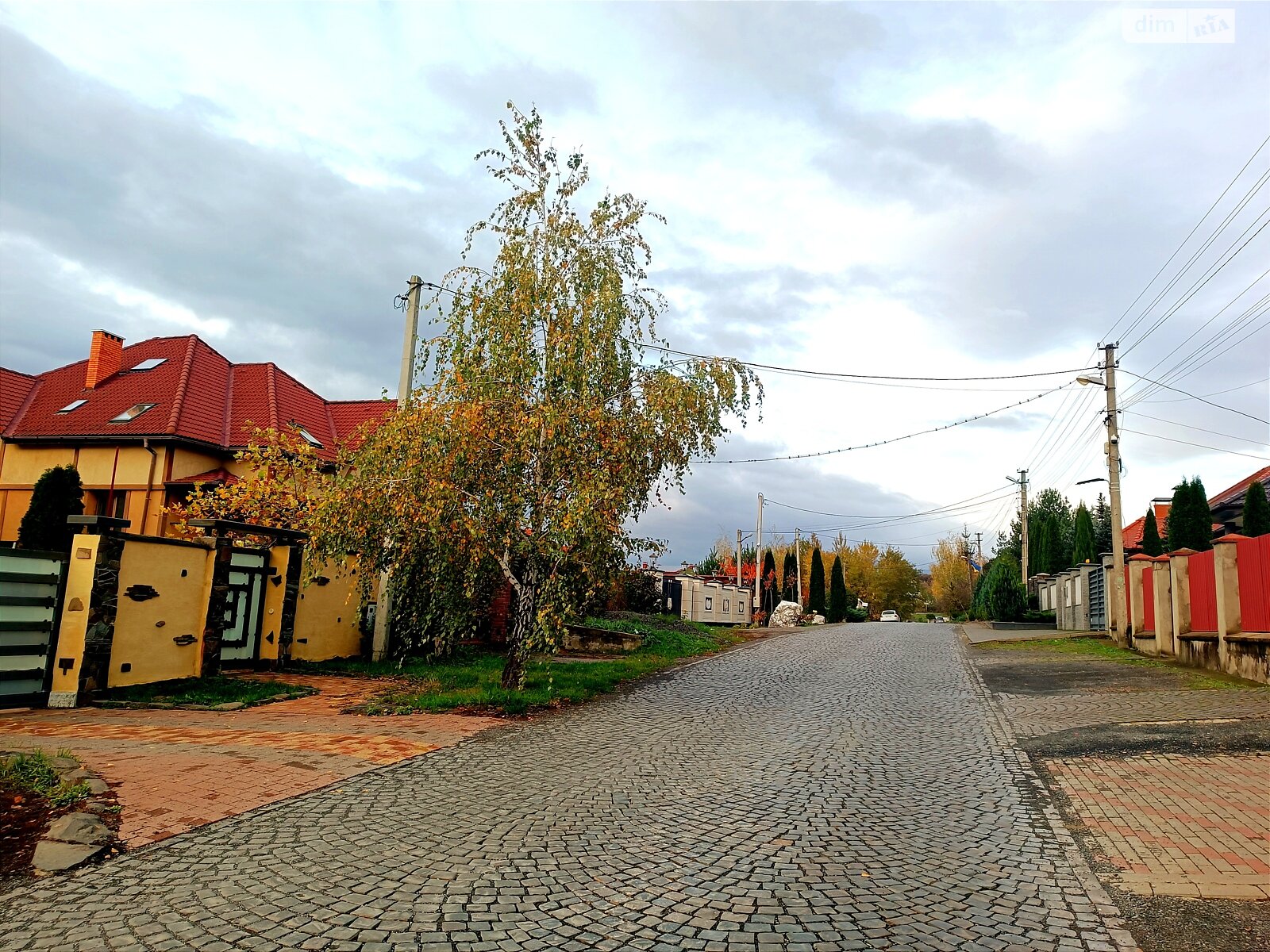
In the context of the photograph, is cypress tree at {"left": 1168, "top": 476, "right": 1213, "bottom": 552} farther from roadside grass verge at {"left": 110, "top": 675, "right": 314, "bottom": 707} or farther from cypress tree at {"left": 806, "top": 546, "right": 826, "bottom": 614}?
roadside grass verge at {"left": 110, "top": 675, "right": 314, "bottom": 707}

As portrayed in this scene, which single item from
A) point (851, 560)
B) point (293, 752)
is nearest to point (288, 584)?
point (293, 752)

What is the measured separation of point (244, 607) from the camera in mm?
14438

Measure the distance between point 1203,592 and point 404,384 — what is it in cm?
1499

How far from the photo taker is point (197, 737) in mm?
8680

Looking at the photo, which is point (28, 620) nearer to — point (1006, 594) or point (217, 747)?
point (217, 747)

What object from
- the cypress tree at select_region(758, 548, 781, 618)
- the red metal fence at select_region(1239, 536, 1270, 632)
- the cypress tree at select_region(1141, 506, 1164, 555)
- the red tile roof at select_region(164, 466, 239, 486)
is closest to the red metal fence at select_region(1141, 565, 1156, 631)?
the red metal fence at select_region(1239, 536, 1270, 632)

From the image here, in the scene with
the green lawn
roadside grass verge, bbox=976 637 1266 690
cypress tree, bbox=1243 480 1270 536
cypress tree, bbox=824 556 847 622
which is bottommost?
the green lawn

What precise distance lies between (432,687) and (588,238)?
7332mm

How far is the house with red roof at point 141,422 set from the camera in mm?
21359

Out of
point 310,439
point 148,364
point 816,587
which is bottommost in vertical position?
point 816,587

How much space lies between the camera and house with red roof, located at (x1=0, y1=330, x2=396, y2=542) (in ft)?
70.1

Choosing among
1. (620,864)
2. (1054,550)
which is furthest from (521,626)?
(1054,550)

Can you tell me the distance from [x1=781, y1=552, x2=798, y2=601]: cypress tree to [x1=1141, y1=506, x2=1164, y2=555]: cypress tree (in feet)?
101

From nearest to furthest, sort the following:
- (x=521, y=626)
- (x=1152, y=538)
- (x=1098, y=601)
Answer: (x=521, y=626), (x=1098, y=601), (x=1152, y=538)
